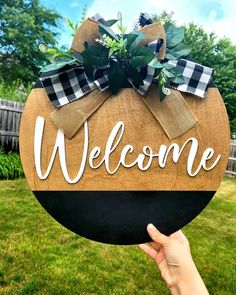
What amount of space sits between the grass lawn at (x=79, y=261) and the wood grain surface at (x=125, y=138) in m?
1.96

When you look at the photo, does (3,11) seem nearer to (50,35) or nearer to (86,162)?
(50,35)

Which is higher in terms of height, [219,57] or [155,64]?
[219,57]

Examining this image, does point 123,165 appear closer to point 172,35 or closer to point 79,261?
point 172,35

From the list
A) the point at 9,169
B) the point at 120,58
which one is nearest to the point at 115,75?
the point at 120,58

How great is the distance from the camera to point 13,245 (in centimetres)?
344

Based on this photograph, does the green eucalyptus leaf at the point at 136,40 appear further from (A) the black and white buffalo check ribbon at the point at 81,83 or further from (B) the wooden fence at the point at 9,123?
(B) the wooden fence at the point at 9,123

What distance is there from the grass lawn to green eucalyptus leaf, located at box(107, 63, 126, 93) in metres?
2.12

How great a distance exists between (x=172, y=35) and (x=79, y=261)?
2540 millimetres

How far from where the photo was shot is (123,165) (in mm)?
1041

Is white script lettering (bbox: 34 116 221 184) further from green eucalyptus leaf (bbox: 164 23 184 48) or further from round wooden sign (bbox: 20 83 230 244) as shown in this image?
green eucalyptus leaf (bbox: 164 23 184 48)

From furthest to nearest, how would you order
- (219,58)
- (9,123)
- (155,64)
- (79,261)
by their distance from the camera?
1. (219,58)
2. (9,123)
3. (79,261)
4. (155,64)

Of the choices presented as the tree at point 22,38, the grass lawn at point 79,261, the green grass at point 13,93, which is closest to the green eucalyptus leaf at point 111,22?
the grass lawn at point 79,261

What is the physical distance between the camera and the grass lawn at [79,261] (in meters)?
2.85

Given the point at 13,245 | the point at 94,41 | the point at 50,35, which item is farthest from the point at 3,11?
the point at 94,41
